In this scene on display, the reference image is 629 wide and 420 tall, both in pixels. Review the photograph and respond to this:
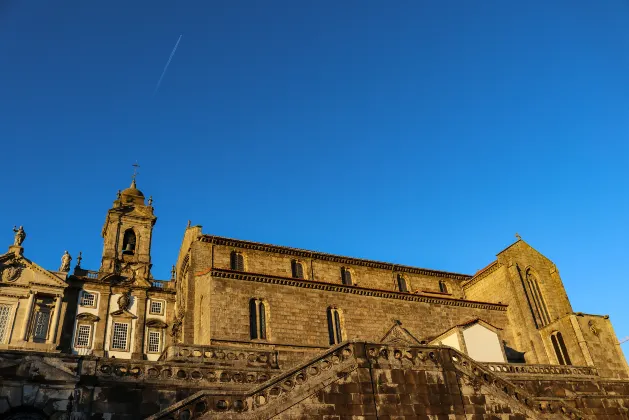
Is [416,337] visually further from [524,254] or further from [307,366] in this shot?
[307,366]

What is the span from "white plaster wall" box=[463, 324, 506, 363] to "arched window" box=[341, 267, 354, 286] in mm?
8904

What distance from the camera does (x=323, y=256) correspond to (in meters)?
33.4

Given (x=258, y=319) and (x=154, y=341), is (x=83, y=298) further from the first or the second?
(x=258, y=319)

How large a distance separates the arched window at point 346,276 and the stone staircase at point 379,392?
727 inches

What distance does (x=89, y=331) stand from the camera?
32375 mm

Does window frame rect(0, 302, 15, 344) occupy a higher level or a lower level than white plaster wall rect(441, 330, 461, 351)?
higher

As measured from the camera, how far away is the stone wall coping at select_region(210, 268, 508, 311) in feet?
88.3

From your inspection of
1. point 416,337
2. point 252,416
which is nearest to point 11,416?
point 252,416

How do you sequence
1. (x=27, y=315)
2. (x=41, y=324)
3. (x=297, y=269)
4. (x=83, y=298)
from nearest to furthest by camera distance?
1. (x=27, y=315)
2. (x=41, y=324)
3. (x=297, y=269)
4. (x=83, y=298)

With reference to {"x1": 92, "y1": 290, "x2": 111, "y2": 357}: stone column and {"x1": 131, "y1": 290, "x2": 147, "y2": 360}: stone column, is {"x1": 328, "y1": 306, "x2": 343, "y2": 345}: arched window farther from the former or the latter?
{"x1": 92, "y1": 290, "x2": 111, "y2": 357}: stone column

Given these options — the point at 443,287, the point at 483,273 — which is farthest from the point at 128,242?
the point at 483,273

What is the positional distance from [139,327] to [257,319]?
11.8 m

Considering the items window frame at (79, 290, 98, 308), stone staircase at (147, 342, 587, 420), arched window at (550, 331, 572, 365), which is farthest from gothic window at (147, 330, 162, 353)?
arched window at (550, 331, 572, 365)

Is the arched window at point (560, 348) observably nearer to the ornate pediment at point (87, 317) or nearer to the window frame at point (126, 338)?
the window frame at point (126, 338)
